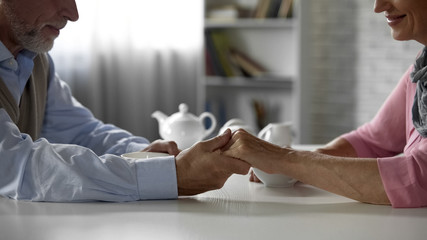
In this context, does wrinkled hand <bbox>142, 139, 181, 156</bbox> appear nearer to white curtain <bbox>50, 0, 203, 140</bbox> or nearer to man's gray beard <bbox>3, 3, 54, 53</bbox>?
man's gray beard <bbox>3, 3, 54, 53</bbox>

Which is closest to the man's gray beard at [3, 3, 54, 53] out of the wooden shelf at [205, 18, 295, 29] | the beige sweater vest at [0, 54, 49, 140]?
the beige sweater vest at [0, 54, 49, 140]

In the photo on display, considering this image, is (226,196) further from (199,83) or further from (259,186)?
(199,83)

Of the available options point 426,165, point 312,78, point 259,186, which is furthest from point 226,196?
point 312,78

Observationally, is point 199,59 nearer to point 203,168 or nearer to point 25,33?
point 25,33

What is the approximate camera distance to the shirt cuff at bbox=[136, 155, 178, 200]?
137cm

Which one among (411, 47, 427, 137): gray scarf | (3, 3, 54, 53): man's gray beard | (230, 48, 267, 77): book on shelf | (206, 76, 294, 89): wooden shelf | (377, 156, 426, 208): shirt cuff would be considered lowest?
(206, 76, 294, 89): wooden shelf

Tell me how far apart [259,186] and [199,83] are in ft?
10.8

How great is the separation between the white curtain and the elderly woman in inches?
117

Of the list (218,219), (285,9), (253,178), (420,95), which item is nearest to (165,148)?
(253,178)

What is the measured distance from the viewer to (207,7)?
496cm

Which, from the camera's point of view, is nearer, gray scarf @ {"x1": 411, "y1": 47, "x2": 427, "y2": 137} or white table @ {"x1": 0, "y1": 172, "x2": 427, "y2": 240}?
white table @ {"x1": 0, "y1": 172, "x2": 427, "y2": 240}

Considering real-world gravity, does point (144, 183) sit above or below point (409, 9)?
below

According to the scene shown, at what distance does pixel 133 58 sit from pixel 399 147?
3100 mm

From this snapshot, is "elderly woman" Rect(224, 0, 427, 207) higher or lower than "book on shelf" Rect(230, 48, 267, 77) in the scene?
higher
